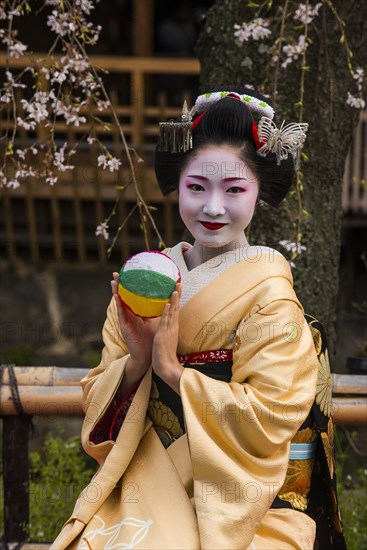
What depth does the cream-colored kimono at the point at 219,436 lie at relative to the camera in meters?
2.17

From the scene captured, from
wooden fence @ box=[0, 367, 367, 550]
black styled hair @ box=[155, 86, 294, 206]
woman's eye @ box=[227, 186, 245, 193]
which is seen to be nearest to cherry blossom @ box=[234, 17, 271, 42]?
black styled hair @ box=[155, 86, 294, 206]

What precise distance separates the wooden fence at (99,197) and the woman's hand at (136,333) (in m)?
4.17

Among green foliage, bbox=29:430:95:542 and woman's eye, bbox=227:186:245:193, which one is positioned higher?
woman's eye, bbox=227:186:245:193

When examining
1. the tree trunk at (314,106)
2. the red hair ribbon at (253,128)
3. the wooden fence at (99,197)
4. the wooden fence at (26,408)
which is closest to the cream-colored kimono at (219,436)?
the red hair ribbon at (253,128)

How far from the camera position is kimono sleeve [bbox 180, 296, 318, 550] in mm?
2164

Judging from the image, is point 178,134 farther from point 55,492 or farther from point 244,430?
point 55,492

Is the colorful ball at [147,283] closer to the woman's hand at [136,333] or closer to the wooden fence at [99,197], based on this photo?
the woman's hand at [136,333]

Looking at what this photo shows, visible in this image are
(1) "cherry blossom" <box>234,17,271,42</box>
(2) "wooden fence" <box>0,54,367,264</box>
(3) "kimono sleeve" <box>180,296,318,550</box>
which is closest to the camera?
(3) "kimono sleeve" <box>180,296,318,550</box>

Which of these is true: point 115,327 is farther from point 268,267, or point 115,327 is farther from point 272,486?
point 272,486

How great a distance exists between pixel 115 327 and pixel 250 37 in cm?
173

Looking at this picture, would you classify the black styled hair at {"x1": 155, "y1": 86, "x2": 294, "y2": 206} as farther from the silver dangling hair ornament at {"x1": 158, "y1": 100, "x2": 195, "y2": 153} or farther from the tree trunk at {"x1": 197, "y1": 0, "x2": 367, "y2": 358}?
the tree trunk at {"x1": 197, "y1": 0, "x2": 367, "y2": 358}

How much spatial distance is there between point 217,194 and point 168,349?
0.48m

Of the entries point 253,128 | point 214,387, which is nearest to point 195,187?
point 253,128

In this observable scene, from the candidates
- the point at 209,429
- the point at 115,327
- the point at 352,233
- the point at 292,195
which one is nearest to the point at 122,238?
the point at 352,233
